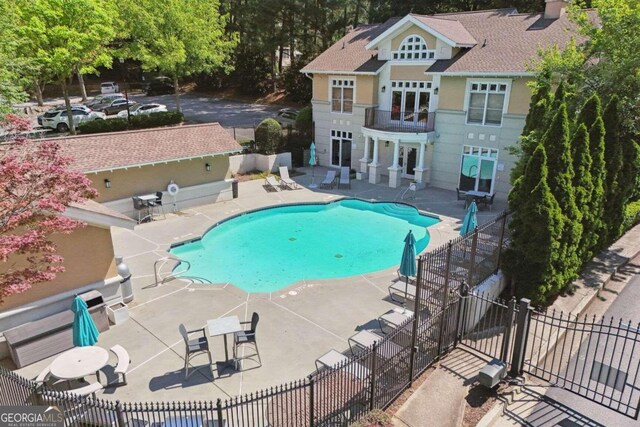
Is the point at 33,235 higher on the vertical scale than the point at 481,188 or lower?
higher

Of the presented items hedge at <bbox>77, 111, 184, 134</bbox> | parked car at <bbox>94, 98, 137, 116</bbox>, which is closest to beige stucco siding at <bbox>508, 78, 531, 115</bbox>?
hedge at <bbox>77, 111, 184, 134</bbox>

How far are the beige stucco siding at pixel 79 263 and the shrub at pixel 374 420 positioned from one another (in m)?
8.27

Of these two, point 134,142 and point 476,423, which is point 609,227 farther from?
point 134,142

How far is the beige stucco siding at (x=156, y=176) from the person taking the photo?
18.3 meters

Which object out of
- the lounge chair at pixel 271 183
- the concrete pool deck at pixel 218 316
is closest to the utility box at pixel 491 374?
the concrete pool deck at pixel 218 316

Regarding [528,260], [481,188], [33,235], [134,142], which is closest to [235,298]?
[33,235]

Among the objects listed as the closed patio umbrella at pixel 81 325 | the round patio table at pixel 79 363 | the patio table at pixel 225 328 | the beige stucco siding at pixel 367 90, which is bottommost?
the round patio table at pixel 79 363

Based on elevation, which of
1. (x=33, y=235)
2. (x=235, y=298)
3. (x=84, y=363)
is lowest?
(x=235, y=298)

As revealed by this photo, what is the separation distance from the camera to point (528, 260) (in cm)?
1132

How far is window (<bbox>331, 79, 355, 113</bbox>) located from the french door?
8.10 meters

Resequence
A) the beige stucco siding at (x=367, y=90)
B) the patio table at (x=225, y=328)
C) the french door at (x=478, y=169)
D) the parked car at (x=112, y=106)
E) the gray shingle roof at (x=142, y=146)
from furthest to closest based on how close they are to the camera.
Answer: the parked car at (x=112, y=106) < the beige stucco siding at (x=367, y=90) < the french door at (x=478, y=169) < the gray shingle roof at (x=142, y=146) < the patio table at (x=225, y=328)

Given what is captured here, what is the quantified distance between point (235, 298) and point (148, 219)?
8.76m

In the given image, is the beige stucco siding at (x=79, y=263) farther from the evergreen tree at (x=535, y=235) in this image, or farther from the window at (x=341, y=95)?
the window at (x=341, y=95)

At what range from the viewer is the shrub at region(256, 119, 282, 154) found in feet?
87.3
